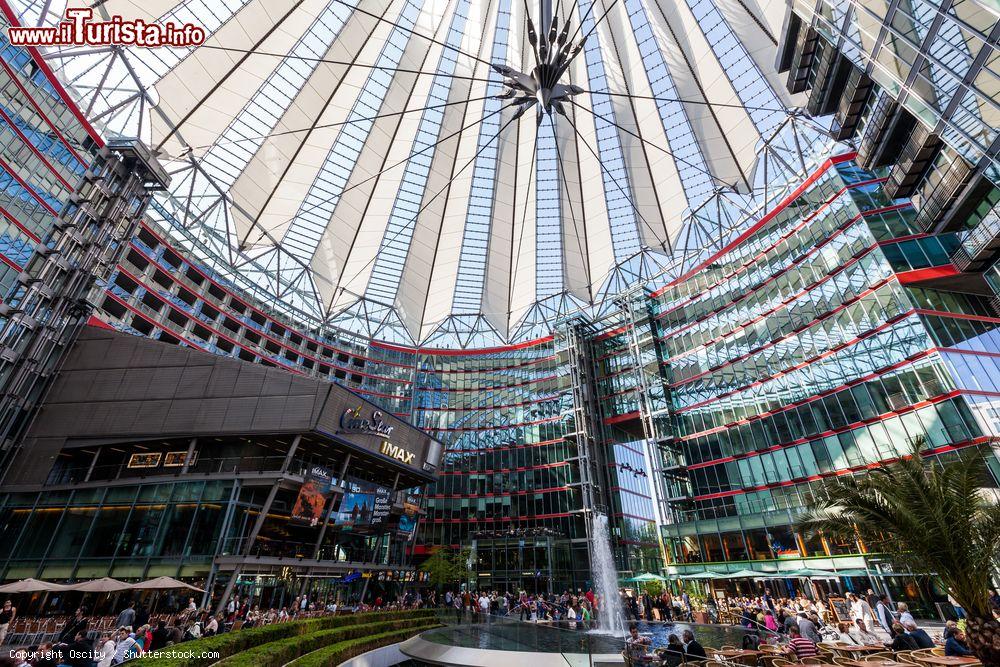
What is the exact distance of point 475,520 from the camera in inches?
2502

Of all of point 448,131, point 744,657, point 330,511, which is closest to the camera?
point 744,657

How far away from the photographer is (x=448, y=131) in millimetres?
39438

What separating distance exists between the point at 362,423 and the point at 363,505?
22.0 feet

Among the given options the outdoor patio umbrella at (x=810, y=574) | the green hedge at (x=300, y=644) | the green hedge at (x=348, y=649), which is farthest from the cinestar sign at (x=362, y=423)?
the outdoor patio umbrella at (x=810, y=574)

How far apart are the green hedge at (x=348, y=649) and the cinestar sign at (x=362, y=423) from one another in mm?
13337

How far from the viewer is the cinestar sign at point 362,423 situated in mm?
32469

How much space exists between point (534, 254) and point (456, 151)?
1460 centimetres

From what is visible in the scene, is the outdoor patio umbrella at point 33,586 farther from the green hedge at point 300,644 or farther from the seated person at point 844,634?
the seated person at point 844,634

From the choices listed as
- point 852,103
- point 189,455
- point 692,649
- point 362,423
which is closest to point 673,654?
point 692,649

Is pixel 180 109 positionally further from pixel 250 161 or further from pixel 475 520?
pixel 475 520

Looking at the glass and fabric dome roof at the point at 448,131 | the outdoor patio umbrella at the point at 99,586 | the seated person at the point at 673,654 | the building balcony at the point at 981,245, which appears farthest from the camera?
the glass and fabric dome roof at the point at 448,131

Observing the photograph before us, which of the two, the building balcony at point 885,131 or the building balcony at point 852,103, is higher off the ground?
the building balcony at point 852,103

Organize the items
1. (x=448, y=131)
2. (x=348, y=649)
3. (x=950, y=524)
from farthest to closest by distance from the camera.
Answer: (x=448, y=131)
(x=348, y=649)
(x=950, y=524)

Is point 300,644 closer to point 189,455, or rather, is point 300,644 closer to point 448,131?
point 189,455
